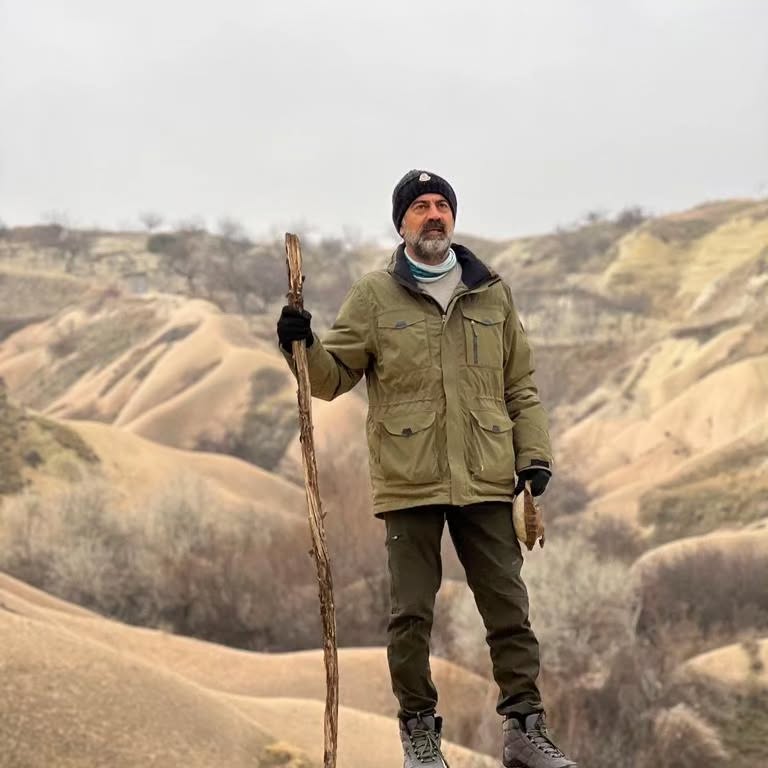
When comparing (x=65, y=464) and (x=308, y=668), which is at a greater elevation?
(x=65, y=464)

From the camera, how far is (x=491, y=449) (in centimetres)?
412

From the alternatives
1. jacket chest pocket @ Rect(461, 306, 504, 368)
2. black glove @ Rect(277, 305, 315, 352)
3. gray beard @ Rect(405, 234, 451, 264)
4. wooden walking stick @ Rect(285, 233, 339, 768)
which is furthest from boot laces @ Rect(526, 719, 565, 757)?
gray beard @ Rect(405, 234, 451, 264)

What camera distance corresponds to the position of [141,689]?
22.1 ft

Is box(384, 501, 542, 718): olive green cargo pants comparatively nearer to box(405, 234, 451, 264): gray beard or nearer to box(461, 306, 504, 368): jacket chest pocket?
box(461, 306, 504, 368): jacket chest pocket

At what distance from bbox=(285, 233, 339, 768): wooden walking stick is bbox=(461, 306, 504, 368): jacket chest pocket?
554 millimetres

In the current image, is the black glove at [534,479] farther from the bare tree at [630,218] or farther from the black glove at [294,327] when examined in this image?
the bare tree at [630,218]

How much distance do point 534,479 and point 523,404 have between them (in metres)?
0.30

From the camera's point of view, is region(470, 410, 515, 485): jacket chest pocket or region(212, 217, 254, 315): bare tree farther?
region(212, 217, 254, 315): bare tree

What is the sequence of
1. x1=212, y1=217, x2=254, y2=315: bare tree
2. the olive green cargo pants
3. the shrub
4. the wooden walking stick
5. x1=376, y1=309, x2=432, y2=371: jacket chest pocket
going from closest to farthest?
the wooden walking stick → the olive green cargo pants → x1=376, y1=309, x2=432, y2=371: jacket chest pocket → the shrub → x1=212, y1=217, x2=254, y2=315: bare tree

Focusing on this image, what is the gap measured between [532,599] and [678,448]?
17.4 m

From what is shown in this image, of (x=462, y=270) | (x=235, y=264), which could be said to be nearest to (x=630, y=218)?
(x=235, y=264)

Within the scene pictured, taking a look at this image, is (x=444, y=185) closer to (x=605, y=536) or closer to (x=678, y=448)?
(x=605, y=536)

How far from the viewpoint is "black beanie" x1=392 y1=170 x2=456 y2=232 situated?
4.30 metres

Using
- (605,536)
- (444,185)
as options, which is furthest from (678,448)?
(444,185)
